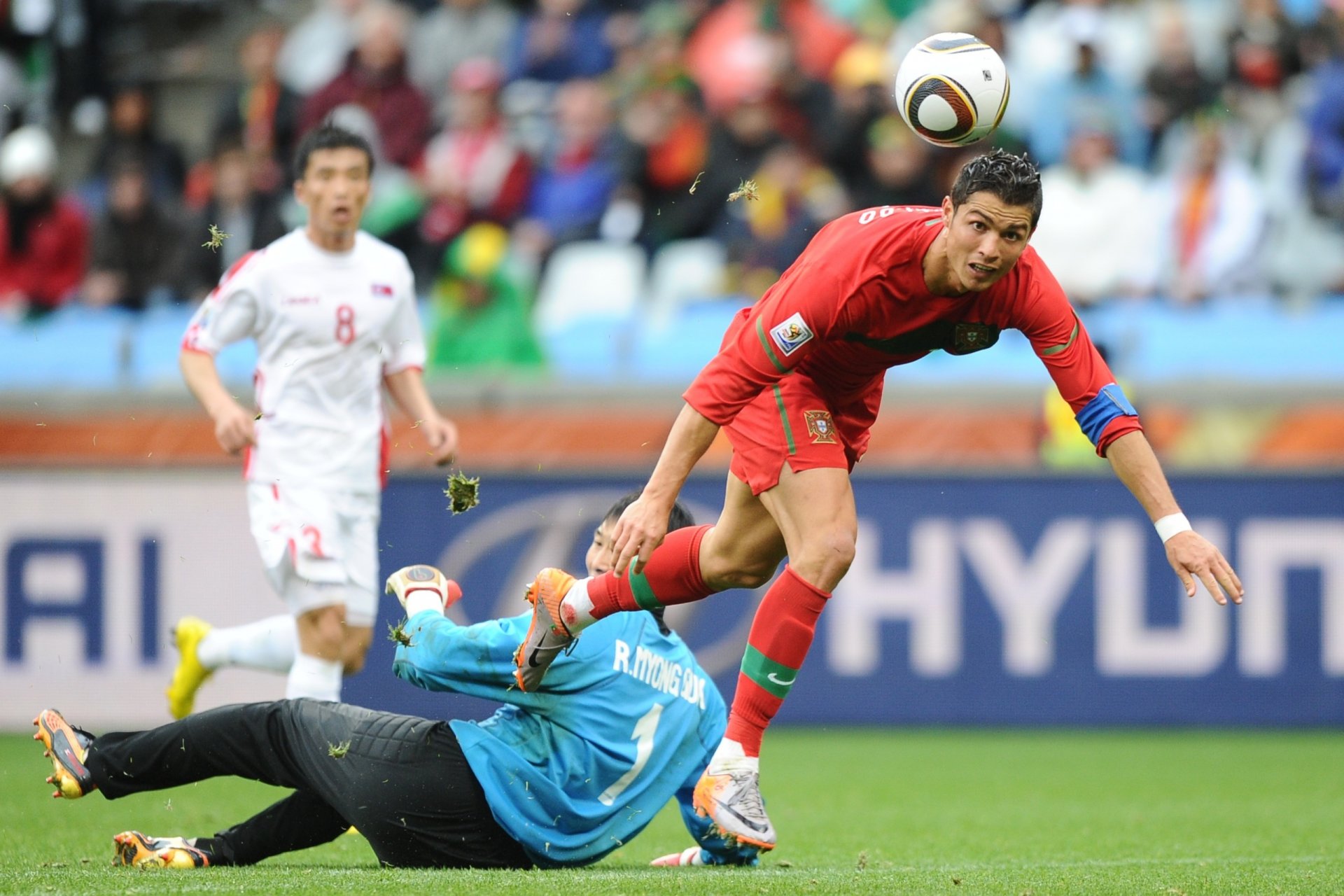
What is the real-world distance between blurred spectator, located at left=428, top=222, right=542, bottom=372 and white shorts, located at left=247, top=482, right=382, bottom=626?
4.72 metres

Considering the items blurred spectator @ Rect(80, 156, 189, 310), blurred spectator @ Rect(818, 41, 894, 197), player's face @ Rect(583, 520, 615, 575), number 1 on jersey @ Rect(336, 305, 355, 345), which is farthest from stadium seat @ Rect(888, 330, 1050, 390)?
player's face @ Rect(583, 520, 615, 575)

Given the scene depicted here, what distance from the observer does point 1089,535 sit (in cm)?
991

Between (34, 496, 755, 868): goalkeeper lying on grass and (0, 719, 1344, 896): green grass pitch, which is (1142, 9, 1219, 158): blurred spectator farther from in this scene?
(34, 496, 755, 868): goalkeeper lying on grass

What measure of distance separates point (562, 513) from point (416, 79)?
19.1ft

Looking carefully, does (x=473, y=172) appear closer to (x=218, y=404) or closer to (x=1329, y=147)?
(x=1329, y=147)

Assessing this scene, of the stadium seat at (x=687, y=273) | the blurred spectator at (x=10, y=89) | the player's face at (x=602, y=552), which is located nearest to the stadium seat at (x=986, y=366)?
the stadium seat at (x=687, y=273)

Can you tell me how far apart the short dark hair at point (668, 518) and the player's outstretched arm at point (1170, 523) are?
4.27ft

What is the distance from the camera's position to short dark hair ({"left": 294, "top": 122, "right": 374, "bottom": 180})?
6746 millimetres

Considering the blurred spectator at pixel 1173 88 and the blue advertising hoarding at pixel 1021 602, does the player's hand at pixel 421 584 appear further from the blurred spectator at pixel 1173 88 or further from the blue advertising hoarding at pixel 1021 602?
the blurred spectator at pixel 1173 88

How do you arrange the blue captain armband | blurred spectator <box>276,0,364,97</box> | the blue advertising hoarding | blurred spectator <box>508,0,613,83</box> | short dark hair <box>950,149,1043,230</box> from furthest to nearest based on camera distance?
1. blurred spectator <box>276,0,364,97</box>
2. blurred spectator <box>508,0,613,83</box>
3. the blue advertising hoarding
4. the blue captain armband
5. short dark hair <box>950,149,1043,230</box>

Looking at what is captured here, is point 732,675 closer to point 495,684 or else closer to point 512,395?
point 512,395

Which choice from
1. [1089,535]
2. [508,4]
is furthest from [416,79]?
[1089,535]

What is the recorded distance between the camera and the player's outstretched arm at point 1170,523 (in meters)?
4.71

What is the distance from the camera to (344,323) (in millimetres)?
6902
